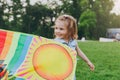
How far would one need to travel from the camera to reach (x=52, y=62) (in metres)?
4.64

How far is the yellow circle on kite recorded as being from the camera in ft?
15.0

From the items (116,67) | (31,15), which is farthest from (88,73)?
(31,15)

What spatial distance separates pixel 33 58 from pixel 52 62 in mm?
197

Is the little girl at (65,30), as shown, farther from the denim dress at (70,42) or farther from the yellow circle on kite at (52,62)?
the yellow circle on kite at (52,62)

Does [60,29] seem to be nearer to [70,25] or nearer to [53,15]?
[70,25]

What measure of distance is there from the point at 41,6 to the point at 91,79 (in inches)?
2088

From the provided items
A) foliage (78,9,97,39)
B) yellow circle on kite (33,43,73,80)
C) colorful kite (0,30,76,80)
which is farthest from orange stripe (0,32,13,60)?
foliage (78,9,97,39)

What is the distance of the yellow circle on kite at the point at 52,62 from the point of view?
4.59 m

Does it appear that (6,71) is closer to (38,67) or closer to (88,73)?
(38,67)

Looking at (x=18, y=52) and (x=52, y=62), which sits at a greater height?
(x=18, y=52)

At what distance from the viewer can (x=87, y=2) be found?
6016 cm

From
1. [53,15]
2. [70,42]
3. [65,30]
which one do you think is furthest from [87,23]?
[65,30]

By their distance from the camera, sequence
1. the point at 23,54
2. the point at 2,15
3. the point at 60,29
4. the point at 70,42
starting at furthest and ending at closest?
the point at 2,15 → the point at 70,42 → the point at 60,29 → the point at 23,54

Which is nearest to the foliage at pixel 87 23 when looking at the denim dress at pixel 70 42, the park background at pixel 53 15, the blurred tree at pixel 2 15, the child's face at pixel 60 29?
the park background at pixel 53 15
